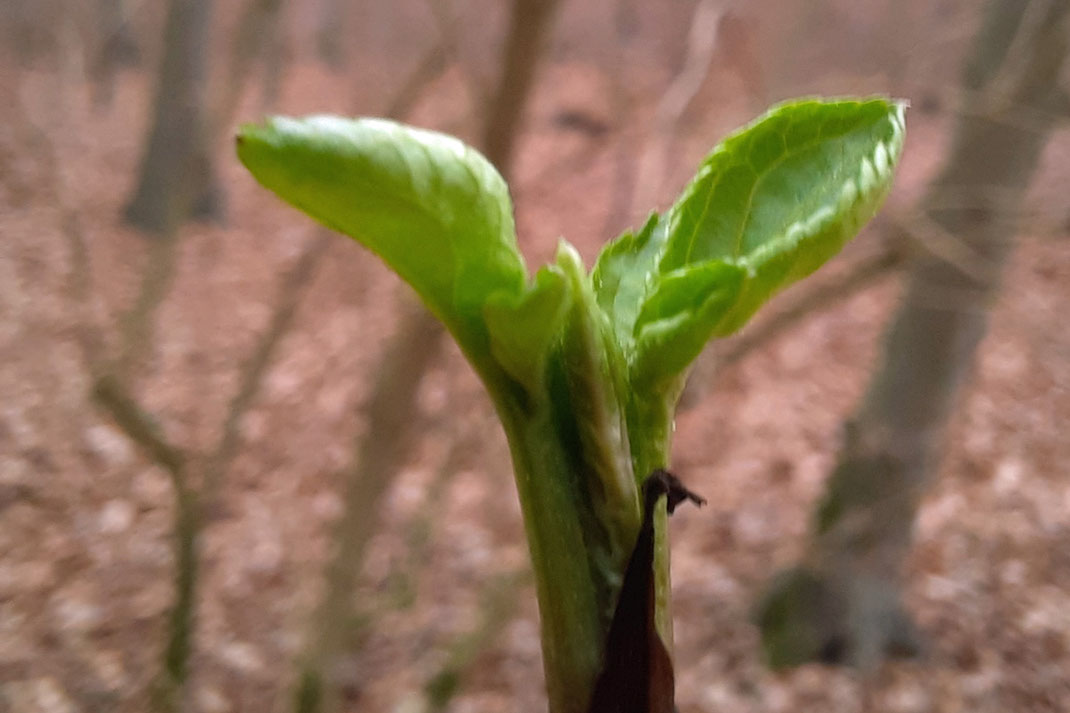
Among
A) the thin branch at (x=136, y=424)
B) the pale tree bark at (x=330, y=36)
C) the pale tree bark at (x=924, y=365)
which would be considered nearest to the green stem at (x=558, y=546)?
the thin branch at (x=136, y=424)

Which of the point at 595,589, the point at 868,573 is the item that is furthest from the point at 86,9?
the point at 595,589

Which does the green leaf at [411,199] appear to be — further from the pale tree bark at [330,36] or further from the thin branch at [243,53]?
the pale tree bark at [330,36]

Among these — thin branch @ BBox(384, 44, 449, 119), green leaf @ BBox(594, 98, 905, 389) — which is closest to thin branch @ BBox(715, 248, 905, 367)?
thin branch @ BBox(384, 44, 449, 119)

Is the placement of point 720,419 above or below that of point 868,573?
above

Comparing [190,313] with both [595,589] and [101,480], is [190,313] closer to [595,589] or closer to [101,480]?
[101,480]

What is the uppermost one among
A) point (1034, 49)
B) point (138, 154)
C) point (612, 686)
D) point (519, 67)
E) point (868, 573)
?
point (138, 154)

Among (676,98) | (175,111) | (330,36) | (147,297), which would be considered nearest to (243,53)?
(147,297)

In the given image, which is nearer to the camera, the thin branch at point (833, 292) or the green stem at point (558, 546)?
the green stem at point (558, 546)
